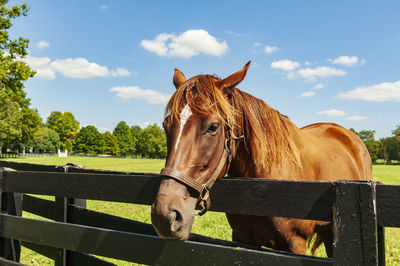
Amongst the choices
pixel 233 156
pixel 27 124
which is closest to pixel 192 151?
pixel 233 156

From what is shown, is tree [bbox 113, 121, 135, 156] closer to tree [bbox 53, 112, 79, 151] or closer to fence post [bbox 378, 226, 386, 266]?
tree [bbox 53, 112, 79, 151]

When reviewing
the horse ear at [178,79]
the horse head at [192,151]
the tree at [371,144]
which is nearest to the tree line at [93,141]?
the tree at [371,144]

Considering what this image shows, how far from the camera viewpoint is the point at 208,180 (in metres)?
2.06

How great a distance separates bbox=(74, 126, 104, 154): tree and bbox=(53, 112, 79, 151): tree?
7.74 ft

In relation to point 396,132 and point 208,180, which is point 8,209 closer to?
point 208,180

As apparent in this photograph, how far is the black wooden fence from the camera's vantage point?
150cm

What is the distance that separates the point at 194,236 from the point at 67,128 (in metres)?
104

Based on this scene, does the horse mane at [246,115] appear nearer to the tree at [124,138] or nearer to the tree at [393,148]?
the tree at [124,138]

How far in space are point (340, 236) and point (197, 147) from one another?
1.03 meters

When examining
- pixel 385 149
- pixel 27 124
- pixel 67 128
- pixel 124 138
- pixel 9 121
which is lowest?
pixel 385 149

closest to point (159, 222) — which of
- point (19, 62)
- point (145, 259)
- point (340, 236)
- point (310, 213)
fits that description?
point (145, 259)

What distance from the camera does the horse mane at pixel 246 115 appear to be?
2189mm

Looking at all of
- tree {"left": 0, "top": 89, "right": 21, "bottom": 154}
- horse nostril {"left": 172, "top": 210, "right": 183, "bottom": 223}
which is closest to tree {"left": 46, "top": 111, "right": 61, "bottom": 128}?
tree {"left": 0, "top": 89, "right": 21, "bottom": 154}

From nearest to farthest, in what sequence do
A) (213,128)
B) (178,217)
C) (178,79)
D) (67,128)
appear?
(178,217)
(213,128)
(178,79)
(67,128)
